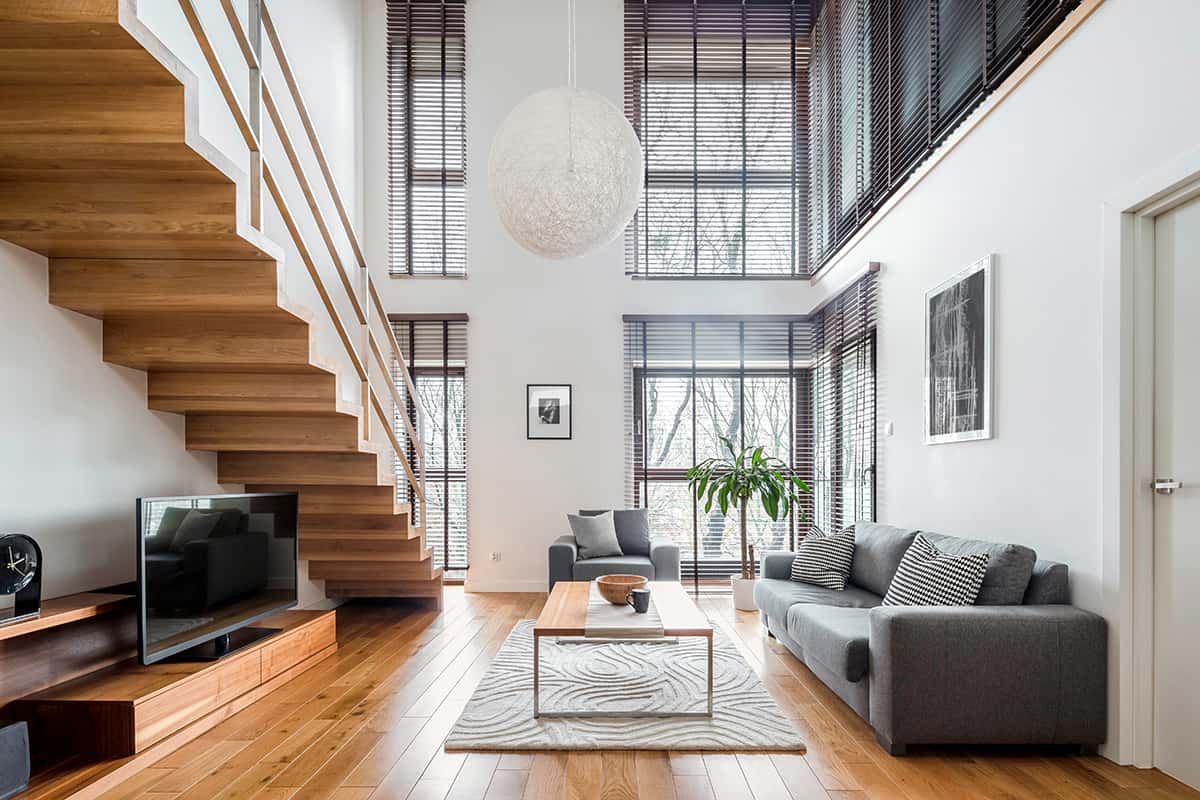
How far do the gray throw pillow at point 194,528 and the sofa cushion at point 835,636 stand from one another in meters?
2.98

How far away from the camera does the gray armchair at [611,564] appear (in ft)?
19.4

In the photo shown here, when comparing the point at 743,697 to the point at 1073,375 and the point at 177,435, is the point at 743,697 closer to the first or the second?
the point at 1073,375

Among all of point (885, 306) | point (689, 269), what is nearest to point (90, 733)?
point (885, 306)

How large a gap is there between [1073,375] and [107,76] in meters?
3.61

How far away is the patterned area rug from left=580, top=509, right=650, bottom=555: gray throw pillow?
60.9 inches

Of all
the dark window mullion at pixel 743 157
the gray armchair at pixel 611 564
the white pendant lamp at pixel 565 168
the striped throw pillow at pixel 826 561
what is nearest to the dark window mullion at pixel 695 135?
the dark window mullion at pixel 743 157

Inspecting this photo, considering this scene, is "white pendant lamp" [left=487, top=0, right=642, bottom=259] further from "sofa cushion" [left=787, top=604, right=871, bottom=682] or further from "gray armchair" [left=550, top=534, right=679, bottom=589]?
"gray armchair" [left=550, top=534, right=679, bottom=589]

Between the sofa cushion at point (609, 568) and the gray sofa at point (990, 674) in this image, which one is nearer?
the gray sofa at point (990, 674)

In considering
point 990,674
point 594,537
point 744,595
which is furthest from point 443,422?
point 990,674

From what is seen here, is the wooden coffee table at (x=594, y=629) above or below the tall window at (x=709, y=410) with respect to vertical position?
below

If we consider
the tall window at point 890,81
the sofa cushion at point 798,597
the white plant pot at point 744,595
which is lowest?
the white plant pot at point 744,595

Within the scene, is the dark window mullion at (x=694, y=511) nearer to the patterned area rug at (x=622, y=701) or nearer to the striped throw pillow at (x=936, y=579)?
the patterned area rug at (x=622, y=701)

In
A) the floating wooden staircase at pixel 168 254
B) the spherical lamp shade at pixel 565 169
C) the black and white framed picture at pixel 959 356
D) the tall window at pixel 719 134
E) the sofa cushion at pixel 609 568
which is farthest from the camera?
the tall window at pixel 719 134

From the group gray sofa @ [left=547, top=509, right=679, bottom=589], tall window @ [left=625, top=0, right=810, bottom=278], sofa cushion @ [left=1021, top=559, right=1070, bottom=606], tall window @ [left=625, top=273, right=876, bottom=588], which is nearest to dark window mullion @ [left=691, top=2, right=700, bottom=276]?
tall window @ [left=625, top=0, right=810, bottom=278]
